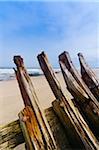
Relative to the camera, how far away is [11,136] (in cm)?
194

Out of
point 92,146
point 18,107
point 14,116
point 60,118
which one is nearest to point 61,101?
point 60,118

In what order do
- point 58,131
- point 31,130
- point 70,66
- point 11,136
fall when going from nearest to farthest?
1. point 31,130
2. point 11,136
3. point 58,131
4. point 70,66

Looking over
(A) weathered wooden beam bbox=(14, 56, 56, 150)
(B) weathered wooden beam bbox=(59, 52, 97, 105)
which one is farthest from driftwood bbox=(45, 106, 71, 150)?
(B) weathered wooden beam bbox=(59, 52, 97, 105)

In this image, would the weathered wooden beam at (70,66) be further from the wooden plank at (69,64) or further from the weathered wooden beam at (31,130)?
the weathered wooden beam at (31,130)

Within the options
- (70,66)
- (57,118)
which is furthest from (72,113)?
(70,66)

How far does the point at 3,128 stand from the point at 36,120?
28cm

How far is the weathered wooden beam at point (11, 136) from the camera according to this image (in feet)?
6.23

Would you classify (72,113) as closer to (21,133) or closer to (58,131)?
(58,131)

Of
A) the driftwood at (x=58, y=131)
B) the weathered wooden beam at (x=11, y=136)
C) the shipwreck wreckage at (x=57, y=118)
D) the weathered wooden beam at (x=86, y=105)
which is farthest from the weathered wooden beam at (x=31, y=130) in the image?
the weathered wooden beam at (x=86, y=105)

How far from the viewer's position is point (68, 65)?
2.47m

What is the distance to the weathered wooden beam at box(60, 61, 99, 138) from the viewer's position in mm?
2104

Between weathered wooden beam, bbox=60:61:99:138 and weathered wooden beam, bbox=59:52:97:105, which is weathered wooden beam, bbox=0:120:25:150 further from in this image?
weathered wooden beam, bbox=59:52:97:105

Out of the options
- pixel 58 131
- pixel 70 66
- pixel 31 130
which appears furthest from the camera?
pixel 70 66

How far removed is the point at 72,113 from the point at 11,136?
0.46 metres
